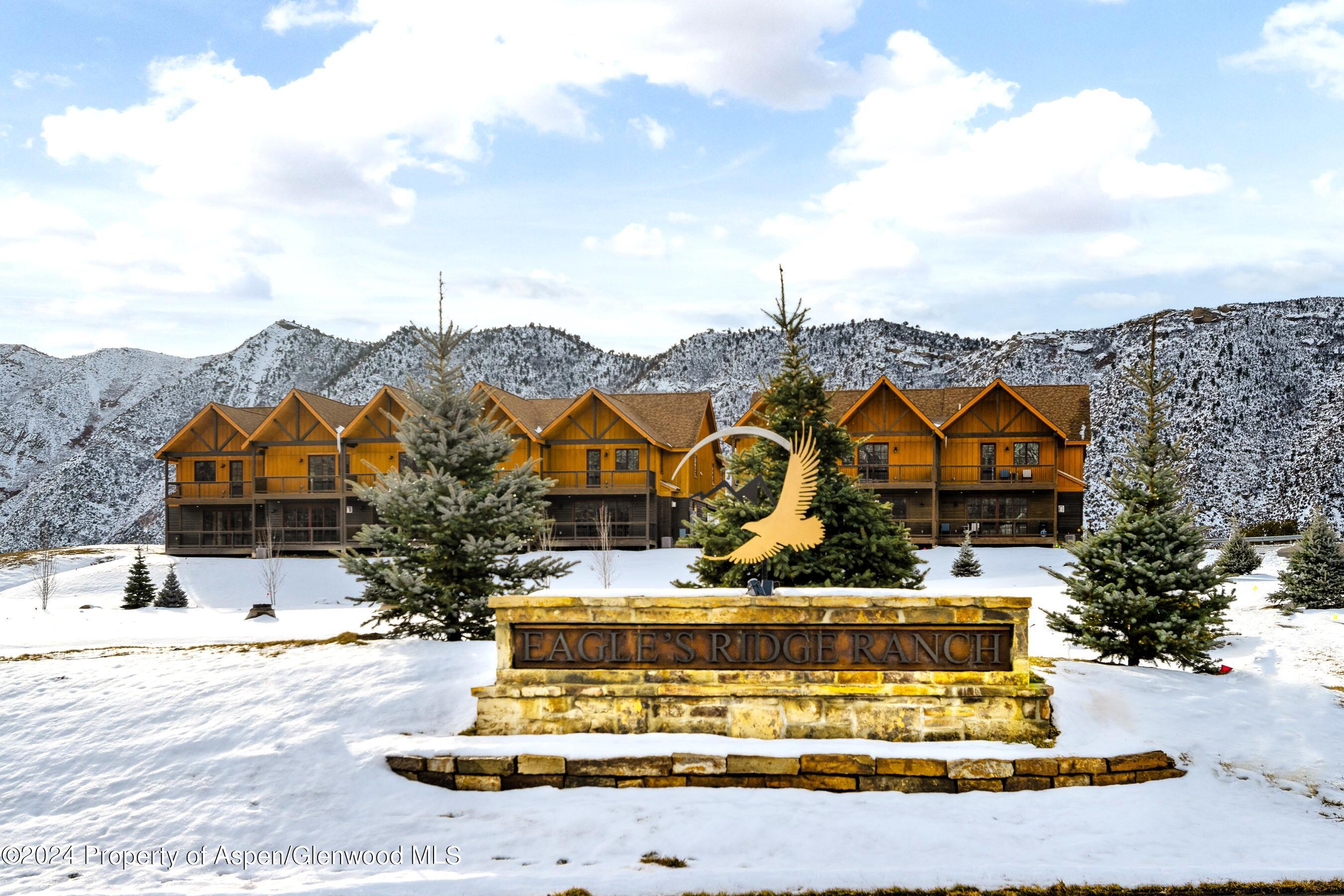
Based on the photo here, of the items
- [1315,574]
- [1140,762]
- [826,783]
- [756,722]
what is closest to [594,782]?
[756,722]

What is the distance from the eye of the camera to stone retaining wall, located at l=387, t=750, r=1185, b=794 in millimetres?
8141

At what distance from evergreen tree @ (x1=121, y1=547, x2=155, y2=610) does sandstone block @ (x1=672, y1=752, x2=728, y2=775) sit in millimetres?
24783

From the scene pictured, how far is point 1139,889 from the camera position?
253 inches

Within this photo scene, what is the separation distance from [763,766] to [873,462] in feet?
95.2

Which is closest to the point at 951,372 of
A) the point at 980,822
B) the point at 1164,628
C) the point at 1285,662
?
the point at 1285,662

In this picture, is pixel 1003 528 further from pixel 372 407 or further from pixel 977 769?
pixel 977 769

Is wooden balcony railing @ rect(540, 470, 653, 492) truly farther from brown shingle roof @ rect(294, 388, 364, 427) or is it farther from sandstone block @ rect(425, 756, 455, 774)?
sandstone block @ rect(425, 756, 455, 774)

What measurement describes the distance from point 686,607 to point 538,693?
1964 mm

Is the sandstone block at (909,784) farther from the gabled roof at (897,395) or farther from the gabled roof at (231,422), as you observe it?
the gabled roof at (231,422)

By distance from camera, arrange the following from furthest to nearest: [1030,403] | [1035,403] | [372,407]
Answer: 1. [1035,403]
2. [1030,403]
3. [372,407]

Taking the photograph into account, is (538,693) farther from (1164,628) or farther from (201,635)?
(201,635)

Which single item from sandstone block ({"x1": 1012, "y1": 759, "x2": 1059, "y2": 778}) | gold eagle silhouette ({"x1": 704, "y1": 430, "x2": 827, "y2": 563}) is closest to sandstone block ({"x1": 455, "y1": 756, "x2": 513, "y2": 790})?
gold eagle silhouette ({"x1": 704, "y1": 430, "x2": 827, "y2": 563})

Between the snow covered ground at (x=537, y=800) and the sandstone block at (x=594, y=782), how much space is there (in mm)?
117

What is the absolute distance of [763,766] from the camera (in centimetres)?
820
